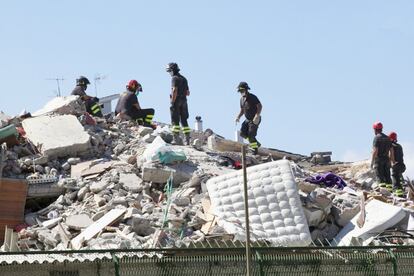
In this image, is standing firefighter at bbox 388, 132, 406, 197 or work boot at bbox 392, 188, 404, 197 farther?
standing firefighter at bbox 388, 132, 406, 197

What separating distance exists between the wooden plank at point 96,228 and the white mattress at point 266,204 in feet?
5.25

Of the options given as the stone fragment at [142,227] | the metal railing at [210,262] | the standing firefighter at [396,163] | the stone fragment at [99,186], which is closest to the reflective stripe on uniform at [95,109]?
the stone fragment at [99,186]

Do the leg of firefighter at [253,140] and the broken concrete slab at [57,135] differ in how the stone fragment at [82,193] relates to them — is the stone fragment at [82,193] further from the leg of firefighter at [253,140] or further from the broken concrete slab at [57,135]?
the leg of firefighter at [253,140]

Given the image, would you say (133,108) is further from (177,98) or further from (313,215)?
(313,215)

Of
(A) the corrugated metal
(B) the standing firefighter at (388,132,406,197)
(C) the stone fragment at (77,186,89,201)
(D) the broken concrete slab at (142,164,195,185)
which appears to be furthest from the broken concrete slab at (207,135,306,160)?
(A) the corrugated metal

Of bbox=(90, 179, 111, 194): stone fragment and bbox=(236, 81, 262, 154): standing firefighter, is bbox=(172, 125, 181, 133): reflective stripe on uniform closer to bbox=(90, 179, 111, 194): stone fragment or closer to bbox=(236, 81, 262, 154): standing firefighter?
bbox=(236, 81, 262, 154): standing firefighter

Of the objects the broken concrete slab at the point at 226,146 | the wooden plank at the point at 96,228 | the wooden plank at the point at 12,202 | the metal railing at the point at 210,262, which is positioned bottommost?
the metal railing at the point at 210,262

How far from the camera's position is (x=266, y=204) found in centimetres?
1688

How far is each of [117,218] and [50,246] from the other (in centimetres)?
109

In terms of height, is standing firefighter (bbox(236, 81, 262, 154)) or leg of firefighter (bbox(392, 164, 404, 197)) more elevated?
standing firefighter (bbox(236, 81, 262, 154))

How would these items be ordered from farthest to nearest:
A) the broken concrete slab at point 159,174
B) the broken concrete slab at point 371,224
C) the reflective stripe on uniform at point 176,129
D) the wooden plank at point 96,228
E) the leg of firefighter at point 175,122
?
the reflective stripe on uniform at point 176,129, the leg of firefighter at point 175,122, the broken concrete slab at point 159,174, the broken concrete slab at point 371,224, the wooden plank at point 96,228

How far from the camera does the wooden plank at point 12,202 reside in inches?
681

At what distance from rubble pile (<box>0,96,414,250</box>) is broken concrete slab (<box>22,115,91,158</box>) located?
0.02m

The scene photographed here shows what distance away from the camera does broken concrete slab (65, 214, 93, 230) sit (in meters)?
16.5
